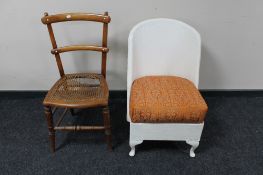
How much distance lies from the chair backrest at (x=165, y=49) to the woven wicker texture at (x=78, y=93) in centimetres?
21

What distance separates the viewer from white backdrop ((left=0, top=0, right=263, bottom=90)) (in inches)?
65.9

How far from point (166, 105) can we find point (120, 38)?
28.6 inches

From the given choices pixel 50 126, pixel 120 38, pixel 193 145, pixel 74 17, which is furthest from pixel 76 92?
pixel 193 145

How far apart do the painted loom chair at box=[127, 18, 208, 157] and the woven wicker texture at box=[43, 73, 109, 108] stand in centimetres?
18

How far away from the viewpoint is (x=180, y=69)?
1.65 metres

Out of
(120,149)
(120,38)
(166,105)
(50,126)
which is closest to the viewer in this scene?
(166,105)

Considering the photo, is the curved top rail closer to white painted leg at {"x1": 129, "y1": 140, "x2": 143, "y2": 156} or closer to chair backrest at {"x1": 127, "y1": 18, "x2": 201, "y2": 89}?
chair backrest at {"x1": 127, "y1": 18, "x2": 201, "y2": 89}

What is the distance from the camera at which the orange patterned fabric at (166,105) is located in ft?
4.23

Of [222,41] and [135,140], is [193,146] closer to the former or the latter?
[135,140]

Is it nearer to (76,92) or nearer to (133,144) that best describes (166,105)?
(133,144)

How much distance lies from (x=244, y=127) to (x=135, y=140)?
90cm

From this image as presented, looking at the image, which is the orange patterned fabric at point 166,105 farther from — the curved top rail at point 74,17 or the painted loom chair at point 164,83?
the curved top rail at point 74,17

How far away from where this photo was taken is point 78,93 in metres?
1.45

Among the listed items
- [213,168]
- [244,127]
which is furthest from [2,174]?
[244,127]
